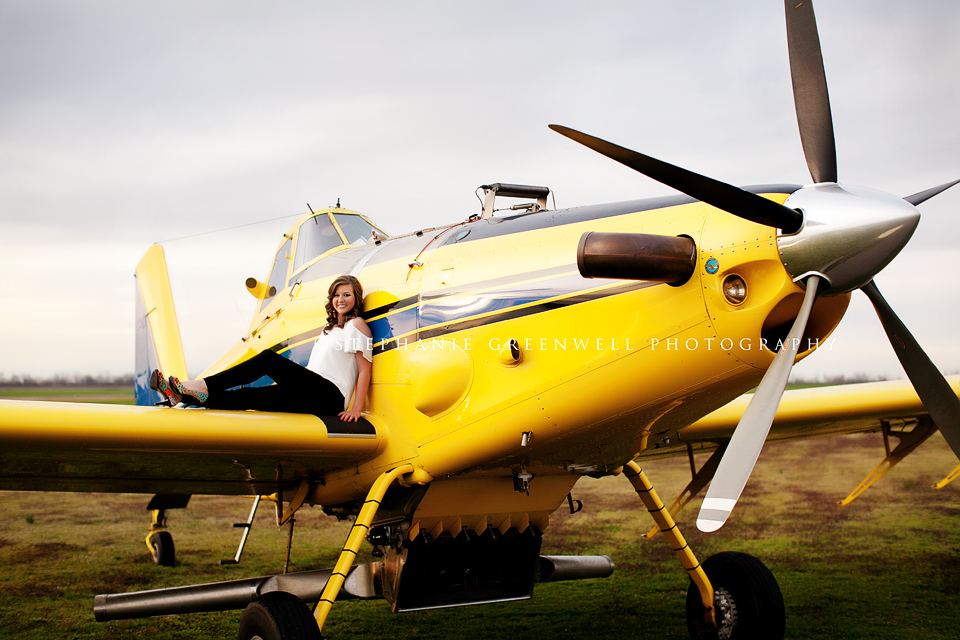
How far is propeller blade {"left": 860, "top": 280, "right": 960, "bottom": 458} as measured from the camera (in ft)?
13.1

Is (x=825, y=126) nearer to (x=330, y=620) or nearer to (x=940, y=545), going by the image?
(x=330, y=620)

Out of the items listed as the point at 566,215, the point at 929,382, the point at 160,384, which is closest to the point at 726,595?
the point at 929,382

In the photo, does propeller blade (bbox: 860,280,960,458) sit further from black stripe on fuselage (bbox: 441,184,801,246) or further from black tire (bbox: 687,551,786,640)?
black tire (bbox: 687,551,786,640)

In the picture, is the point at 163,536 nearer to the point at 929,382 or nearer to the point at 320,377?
the point at 320,377

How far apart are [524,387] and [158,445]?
196 centimetres

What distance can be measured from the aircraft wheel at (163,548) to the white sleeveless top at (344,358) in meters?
5.11

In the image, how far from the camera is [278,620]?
409 centimetres

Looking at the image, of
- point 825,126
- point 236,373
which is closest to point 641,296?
point 825,126

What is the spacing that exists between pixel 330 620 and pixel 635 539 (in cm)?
454

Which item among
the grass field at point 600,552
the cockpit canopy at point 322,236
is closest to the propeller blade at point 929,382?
the grass field at point 600,552

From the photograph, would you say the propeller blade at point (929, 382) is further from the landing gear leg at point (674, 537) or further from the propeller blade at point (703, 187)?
the landing gear leg at point (674, 537)

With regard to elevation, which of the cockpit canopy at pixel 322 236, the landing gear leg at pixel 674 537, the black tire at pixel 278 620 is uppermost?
the cockpit canopy at pixel 322 236

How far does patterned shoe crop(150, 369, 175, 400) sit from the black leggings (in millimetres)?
308

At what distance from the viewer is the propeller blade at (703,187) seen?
323cm
